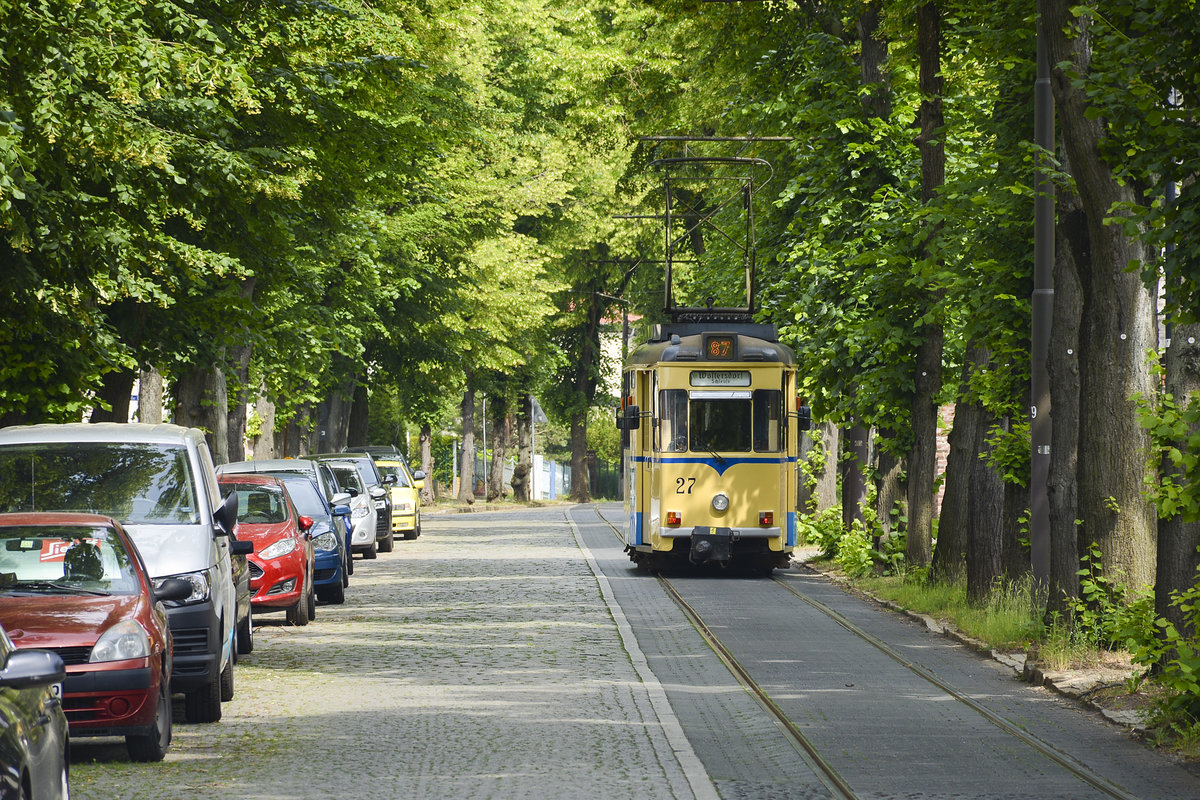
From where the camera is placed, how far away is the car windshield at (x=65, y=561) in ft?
33.0

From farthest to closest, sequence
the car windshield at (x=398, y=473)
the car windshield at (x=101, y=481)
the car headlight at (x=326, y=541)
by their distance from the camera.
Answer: the car windshield at (x=398, y=473)
the car headlight at (x=326, y=541)
the car windshield at (x=101, y=481)

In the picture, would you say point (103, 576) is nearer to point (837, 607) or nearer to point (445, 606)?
point (445, 606)

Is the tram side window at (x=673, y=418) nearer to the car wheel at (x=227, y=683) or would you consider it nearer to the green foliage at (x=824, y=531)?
the green foliage at (x=824, y=531)

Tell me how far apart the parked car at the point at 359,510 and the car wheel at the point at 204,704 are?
668 inches

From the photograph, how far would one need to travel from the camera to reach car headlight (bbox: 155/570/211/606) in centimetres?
1123

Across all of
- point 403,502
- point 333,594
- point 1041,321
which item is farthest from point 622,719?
point 403,502

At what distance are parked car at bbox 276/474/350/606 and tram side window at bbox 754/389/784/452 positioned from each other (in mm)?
6643

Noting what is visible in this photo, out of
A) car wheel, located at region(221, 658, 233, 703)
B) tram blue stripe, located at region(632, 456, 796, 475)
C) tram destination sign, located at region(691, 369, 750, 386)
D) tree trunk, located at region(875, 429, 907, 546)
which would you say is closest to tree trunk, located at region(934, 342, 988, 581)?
tree trunk, located at region(875, 429, 907, 546)

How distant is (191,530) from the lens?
38.3 feet

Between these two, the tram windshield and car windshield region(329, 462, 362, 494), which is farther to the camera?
car windshield region(329, 462, 362, 494)

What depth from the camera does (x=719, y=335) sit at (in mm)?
24562

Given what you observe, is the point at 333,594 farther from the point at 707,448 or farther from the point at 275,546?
the point at 707,448

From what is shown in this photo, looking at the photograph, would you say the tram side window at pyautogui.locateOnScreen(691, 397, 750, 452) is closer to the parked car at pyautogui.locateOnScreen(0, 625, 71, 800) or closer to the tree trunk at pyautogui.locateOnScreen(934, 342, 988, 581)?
the tree trunk at pyautogui.locateOnScreen(934, 342, 988, 581)

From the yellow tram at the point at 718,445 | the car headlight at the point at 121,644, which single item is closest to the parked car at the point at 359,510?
the yellow tram at the point at 718,445
